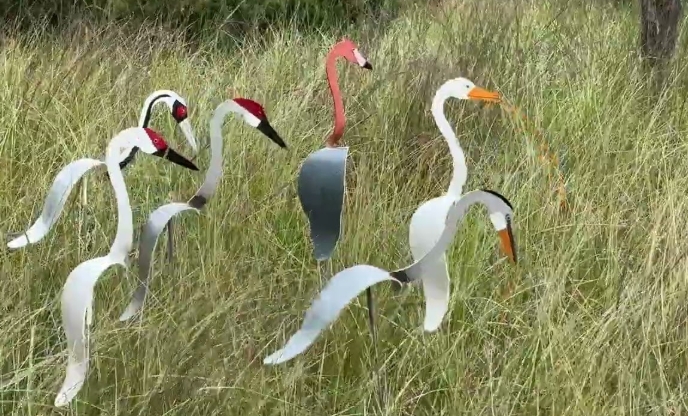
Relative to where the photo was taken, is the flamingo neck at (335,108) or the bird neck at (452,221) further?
the flamingo neck at (335,108)

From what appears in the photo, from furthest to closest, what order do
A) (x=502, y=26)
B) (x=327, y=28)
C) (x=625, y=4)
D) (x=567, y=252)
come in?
(x=327, y=28) < (x=625, y=4) < (x=502, y=26) < (x=567, y=252)

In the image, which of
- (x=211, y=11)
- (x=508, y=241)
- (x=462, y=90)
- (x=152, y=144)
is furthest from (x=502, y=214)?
(x=211, y=11)

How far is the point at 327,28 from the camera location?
4254mm

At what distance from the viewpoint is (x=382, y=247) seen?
1.35 meters

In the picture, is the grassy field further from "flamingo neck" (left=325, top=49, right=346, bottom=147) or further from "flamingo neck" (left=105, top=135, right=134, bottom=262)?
"flamingo neck" (left=325, top=49, right=346, bottom=147)

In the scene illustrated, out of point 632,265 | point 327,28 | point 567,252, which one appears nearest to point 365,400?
point 567,252

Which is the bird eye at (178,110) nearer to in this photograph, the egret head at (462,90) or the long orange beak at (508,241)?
the egret head at (462,90)

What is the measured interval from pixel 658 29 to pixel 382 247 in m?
1.39

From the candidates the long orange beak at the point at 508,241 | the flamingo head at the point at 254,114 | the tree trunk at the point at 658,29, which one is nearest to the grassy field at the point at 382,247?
the tree trunk at the point at 658,29

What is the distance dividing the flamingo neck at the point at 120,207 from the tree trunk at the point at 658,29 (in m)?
1.79

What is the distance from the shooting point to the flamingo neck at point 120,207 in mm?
915

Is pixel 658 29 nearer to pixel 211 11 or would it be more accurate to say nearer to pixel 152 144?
pixel 152 144

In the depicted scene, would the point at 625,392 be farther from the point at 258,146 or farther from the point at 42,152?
the point at 42,152

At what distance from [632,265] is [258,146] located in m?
0.92
